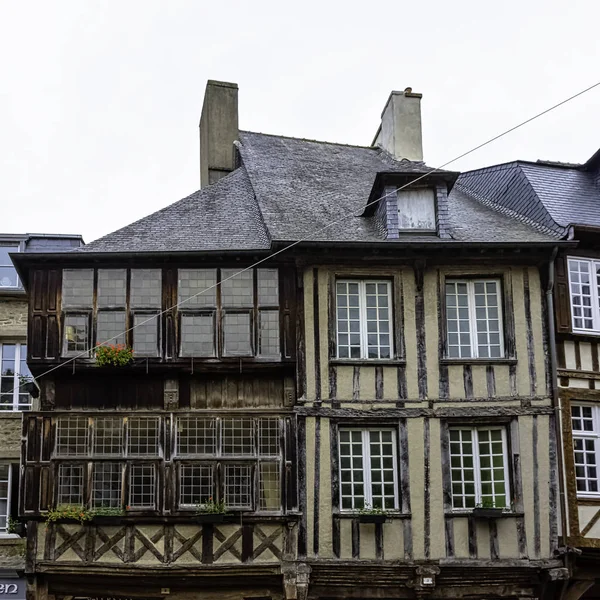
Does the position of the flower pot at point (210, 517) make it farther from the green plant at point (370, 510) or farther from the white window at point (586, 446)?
the white window at point (586, 446)

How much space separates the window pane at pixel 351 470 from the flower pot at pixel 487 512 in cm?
176

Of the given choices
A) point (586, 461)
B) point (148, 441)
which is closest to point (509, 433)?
point (586, 461)

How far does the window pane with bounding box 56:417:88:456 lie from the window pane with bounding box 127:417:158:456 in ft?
2.28

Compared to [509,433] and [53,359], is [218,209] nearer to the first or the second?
[53,359]

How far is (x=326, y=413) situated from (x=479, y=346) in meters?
2.78

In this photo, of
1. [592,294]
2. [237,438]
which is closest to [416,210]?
[592,294]

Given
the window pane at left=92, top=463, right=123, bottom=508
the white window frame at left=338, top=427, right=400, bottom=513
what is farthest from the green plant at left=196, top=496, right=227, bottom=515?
the white window frame at left=338, top=427, right=400, bottom=513

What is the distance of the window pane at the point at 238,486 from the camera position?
18359 mm

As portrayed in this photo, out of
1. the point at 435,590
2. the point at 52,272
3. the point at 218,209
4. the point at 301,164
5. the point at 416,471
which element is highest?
the point at 301,164

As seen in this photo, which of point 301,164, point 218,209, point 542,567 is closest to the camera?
point 542,567

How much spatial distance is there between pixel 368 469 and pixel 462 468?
150cm

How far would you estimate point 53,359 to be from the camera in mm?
18703

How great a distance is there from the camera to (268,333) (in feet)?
62.3

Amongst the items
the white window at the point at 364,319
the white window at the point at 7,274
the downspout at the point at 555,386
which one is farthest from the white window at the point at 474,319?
the white window at the point at 7,274
